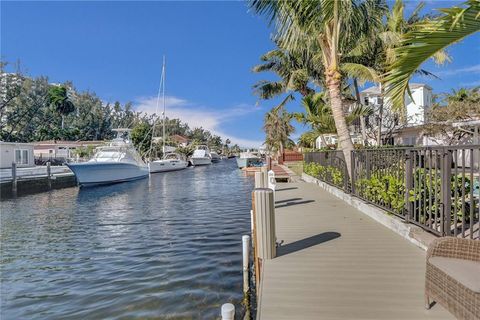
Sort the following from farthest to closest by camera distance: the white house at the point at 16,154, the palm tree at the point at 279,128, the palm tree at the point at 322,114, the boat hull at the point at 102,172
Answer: the palm tree at the point at 279,128 → the white house at the point at 16,154 → the boat hull at the point at 102,172 → the palm tree at the point at 322,114

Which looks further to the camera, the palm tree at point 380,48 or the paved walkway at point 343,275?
the palm tree at point 380,48

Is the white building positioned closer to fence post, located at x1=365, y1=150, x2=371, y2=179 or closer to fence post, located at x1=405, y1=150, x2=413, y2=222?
fence post, located at x1=365, y1=150, x2=371, y2=179

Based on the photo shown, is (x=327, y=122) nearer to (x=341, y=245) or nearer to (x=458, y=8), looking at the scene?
(x=341, y=245)

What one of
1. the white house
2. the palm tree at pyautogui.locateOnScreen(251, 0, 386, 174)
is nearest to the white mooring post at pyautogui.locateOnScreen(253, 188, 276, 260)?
the palm tree at pyautogui.locateOnScreen(251, 0, 386, 174)

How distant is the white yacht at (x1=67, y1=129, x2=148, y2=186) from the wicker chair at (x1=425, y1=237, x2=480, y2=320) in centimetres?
2734

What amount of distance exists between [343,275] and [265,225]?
119 centimetres

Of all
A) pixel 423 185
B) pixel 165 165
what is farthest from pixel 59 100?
pixel 423 185

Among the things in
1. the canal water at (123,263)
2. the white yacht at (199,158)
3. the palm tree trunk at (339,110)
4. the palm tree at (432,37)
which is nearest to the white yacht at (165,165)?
the white yacht at (199,158)

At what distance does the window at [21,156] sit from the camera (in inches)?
1489

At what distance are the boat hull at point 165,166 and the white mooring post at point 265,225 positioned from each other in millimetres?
37755

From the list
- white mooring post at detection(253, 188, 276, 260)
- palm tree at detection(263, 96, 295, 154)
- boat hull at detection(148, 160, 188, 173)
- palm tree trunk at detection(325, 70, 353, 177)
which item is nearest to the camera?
white mooring post at detection(253, 188, 276, 260)

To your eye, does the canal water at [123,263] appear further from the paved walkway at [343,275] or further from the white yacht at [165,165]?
the white yacht at [165,165]

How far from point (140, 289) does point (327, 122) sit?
1269 cm

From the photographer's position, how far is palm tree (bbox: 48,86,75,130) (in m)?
63.8
